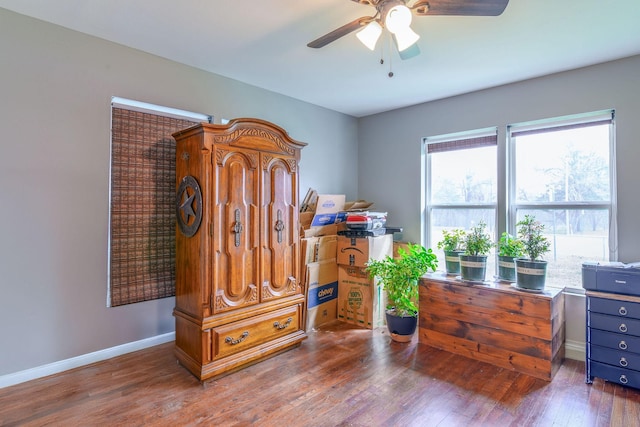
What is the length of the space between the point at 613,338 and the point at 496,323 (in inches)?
29.4

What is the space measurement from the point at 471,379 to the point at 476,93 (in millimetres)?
2900

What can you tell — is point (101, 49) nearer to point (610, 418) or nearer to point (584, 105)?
point (584, 105)

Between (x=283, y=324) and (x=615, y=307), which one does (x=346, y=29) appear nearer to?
(x=283, y=324)

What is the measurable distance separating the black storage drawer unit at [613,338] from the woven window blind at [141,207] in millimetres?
3490

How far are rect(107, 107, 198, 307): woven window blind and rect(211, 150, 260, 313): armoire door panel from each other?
81 cm

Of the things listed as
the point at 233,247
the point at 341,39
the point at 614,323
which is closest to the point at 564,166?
the point at 614,323

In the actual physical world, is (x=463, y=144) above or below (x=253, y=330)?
above

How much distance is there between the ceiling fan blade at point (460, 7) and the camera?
1602 mm

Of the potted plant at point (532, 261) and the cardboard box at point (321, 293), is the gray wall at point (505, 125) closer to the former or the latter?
the potted plant at point (532, 261)

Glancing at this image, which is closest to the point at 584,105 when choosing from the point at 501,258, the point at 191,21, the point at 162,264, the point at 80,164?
the point at 501,258

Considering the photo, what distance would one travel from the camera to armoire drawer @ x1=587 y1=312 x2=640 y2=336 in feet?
7.63

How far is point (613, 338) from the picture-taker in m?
2.40

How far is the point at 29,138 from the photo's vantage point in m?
2.40

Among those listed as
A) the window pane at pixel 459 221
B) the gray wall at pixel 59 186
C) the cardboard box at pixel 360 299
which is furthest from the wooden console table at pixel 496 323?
the gray wall at pixel 59 186
